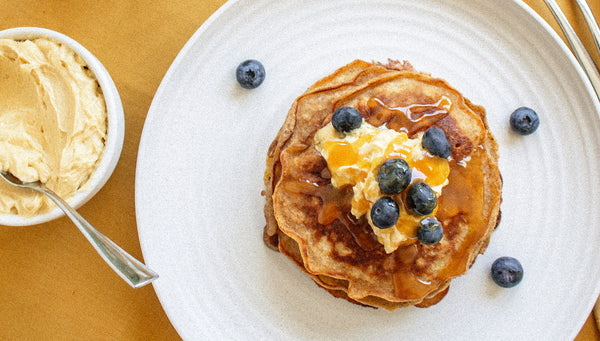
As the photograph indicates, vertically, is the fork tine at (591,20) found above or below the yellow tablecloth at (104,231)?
above

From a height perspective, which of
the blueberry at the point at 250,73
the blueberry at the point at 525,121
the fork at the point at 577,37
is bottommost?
the blueberry at the point at 250,73

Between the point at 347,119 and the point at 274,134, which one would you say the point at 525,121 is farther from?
the point at 274,134

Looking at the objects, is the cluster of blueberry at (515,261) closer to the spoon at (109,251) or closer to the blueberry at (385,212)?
the blueberry at (385,212)

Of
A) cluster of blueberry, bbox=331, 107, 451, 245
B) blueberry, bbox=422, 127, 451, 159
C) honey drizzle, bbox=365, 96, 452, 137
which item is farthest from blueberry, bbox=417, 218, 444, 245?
honey drizzle, bbox=365, 96, 452, 137

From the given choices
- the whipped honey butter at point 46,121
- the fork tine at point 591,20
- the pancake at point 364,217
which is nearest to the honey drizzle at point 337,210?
the pancake at point 364,217

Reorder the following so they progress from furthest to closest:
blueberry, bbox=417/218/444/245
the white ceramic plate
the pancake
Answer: the white ceramic plate
the pancake
blueberry, bbox=417/218/444/245

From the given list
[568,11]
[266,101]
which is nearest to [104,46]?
[266,101]

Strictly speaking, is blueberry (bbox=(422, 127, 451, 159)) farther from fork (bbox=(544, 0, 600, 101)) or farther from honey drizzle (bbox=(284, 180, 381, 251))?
fork (bbox=(544, 0, 600, 101))
